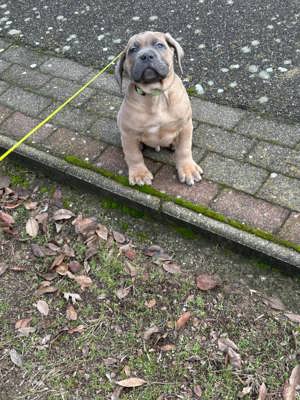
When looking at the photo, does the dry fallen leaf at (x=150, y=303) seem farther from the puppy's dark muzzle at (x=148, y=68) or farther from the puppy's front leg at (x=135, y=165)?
the puppy's dark muzzle at (x=148, y=68)

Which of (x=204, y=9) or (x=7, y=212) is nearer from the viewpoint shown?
(x=7, y=212)

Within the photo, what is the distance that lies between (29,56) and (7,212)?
189 cm

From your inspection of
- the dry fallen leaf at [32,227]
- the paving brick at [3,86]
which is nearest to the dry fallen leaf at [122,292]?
the dry fallen leaf at [32,227]

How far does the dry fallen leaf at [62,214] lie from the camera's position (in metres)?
3.38

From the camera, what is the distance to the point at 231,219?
2967mm

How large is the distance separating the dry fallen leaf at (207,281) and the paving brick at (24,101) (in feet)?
6.59

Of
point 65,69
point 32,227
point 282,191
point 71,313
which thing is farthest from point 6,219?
point 282,191

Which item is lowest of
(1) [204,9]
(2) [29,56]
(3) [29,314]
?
(3) [29,314]

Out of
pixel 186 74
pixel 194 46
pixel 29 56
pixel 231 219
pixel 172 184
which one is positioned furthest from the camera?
pixel 29 56

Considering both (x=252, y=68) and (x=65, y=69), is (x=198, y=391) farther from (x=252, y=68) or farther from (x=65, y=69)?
(x=65, y=69)

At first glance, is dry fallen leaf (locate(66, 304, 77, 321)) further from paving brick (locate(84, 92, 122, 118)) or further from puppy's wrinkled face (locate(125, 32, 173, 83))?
paving brick (locate(84, 92, 122, 118))

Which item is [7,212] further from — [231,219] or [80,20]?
[80,20]

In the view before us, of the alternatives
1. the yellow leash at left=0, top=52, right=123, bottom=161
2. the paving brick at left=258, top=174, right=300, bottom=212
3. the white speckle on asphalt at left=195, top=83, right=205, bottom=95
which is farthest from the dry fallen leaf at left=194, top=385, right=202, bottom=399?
the white speckle on asphalt at left=195, top=83, right=205, bottom=95

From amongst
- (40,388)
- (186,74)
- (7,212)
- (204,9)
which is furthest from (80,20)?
(40,388)
